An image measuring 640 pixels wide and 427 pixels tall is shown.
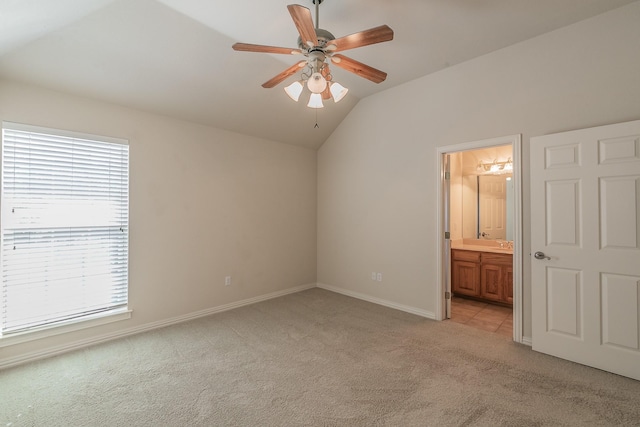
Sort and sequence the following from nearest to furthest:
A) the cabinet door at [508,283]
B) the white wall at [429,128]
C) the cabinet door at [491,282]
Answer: the white wall at [429,128] → the cabinet door at [508,283] → the cabinet door at [491,282]

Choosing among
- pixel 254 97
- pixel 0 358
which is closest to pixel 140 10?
pixel 254 97

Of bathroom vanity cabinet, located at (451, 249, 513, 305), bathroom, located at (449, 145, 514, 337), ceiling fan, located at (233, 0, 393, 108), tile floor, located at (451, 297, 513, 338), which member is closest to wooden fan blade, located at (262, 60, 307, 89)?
ceiling fan, located at (233, 0, 393, 108)

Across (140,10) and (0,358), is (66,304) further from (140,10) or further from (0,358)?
(140,10)

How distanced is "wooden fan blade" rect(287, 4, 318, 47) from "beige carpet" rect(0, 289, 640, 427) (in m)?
2.50

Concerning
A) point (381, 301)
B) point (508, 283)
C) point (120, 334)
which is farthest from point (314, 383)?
point (508, 283)

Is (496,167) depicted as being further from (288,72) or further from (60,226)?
(60,226)

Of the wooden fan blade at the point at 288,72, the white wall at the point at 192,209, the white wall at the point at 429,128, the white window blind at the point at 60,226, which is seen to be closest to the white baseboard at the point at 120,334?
the white wall at the point at 192,209

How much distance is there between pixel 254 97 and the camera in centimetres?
361

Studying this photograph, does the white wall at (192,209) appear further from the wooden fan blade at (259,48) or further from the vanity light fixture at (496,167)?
the vanity light fixture at (496,167)

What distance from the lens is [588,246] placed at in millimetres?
2523

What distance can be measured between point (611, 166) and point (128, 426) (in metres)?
4.14

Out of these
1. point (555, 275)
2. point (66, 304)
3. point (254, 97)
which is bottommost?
point (66, 304)

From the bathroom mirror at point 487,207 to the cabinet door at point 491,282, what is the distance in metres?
0.74

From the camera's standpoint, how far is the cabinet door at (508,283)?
402 centimetres
